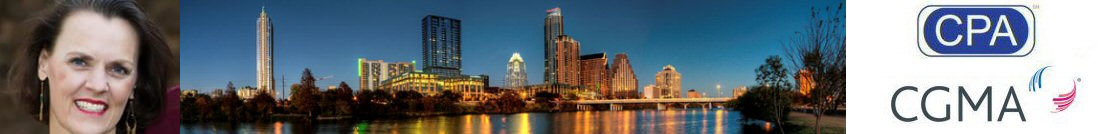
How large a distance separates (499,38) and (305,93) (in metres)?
1.18

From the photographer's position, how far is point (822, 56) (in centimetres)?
379

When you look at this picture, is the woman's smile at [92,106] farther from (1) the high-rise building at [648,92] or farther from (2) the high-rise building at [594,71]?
(1) the high-rise building at [648,92]

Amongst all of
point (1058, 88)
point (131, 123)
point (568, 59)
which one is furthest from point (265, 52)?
point (1058, 88)

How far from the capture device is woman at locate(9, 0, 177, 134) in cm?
263

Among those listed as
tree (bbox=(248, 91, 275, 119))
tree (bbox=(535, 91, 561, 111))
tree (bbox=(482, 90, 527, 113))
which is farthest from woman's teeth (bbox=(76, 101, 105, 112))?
tree (bbox=(535, 91, 561, 111))

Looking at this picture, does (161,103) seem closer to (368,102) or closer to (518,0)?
(368,102)

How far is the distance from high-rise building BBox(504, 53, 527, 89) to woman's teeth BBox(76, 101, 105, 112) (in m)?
2.03

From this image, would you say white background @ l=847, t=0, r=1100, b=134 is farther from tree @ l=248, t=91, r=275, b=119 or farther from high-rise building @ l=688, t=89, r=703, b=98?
tree @ l=248, t=91, r=275, b=119

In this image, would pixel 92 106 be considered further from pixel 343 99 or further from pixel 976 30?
pixel 976 30

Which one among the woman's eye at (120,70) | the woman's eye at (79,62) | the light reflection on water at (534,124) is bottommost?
the light reflection on water at (534,124)

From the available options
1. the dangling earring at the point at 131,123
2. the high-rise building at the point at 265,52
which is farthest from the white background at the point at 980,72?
the dangling earring at the point at 131,123

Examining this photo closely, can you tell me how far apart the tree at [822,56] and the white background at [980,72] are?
403mm

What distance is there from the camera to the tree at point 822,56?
376 centimetres

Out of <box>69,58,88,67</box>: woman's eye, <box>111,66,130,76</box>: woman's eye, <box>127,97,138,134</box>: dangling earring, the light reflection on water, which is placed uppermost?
<box>69,58,88,67</box>: woman's eye
